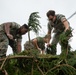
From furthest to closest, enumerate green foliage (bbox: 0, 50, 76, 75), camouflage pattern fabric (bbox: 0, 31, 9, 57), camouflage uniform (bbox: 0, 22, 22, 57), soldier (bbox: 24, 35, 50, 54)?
camouflage uniform (bbox: 0, 22, 22, 57) → camouflage pattern fabric (bbox: 0, 31, 9, 57) → soldier (bbox: 24, 35, 50, 54) → green foliage (bbox: 0, 50, 76, 75)

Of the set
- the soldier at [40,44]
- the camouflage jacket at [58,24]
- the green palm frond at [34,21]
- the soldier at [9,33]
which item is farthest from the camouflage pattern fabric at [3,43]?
the green palm frond at [34,21]

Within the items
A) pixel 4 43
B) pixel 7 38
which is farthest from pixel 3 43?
pixel 7 38

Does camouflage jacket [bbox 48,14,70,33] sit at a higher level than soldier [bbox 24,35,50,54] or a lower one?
higher

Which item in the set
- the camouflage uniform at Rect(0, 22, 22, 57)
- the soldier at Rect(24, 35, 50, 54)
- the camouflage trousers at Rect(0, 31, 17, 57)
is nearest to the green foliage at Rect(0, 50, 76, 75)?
the soldier at Rect(24, 35, 50, 54)

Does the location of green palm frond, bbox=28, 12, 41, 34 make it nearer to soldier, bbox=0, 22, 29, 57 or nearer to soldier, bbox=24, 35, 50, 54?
soldier, bbox=24, 35, 50, 54

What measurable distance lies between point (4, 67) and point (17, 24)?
2.97 meters

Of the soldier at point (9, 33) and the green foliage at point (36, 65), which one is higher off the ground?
the soldier at point (9, 33)

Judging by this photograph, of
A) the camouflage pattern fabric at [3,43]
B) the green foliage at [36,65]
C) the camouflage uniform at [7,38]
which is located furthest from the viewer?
the camouflage uniform at [7,38]

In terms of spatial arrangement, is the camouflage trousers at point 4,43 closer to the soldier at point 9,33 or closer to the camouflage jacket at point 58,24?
the soldier at point 9,33

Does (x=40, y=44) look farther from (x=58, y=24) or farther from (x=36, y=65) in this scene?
(x=36, y=65)

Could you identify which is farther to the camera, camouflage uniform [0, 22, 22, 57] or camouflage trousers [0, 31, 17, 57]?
camouflage uniform [0, 22, 22, 57]

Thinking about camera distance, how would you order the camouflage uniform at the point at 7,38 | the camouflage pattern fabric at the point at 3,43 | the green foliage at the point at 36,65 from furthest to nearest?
the camouflage uniform at the point at 7,38 < the camouflage pattern fabric at the point at 3,43 < the green foliage at the point at 36,65

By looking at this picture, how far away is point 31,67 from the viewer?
4.48 metres

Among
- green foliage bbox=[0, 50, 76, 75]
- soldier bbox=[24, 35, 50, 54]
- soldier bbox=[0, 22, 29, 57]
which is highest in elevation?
soldier bbox=[0, 22, 29, 57]
